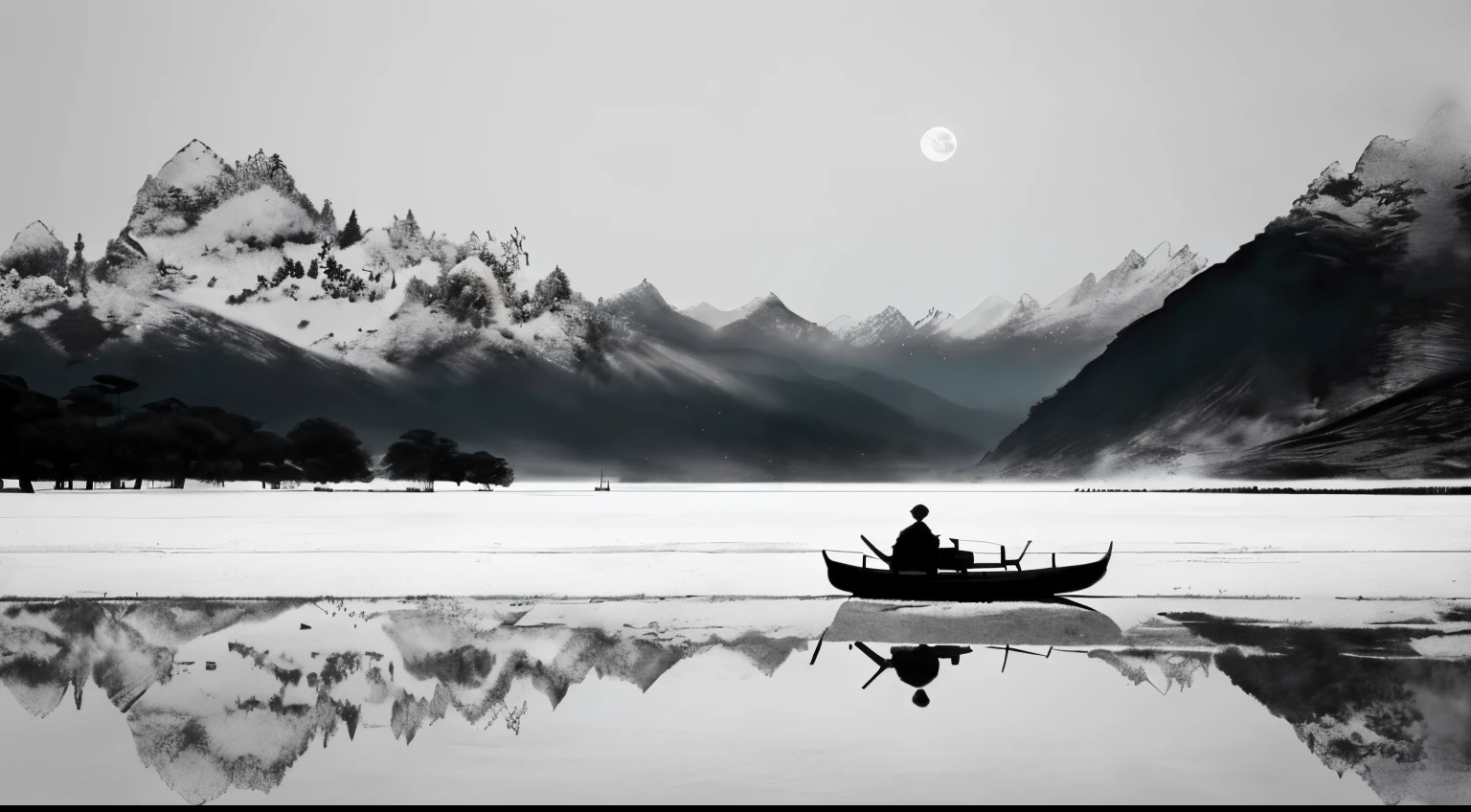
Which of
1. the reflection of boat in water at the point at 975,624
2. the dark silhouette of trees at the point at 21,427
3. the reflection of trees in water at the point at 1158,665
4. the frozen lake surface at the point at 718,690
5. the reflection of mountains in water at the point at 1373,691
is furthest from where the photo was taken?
the dark silhouette of trees at the point at 21,427

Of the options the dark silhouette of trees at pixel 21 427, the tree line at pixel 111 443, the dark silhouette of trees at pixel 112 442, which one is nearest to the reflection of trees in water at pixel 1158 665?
the dark silhouette of trees at pixel 21 427

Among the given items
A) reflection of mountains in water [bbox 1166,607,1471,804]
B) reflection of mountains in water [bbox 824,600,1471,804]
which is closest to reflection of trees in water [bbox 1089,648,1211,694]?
reflection of mountains in water [bbox 824,600,1471,804]

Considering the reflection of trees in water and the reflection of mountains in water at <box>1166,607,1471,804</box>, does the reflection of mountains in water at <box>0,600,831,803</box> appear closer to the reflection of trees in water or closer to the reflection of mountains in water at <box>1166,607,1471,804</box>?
the reflection of trees in water

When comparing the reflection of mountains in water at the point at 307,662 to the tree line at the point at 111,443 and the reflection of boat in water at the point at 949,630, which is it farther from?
the tree line at the point at 111,443

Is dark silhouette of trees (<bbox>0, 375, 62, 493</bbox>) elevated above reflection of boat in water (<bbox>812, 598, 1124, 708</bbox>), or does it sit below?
above

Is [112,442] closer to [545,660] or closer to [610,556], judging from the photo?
[610,556]

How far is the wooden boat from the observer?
90.2 feet

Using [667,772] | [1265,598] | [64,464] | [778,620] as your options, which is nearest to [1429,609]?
[1265,598]

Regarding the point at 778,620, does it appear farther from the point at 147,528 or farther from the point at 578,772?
the point at 147,528

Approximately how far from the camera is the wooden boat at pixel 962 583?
27484 millimetres

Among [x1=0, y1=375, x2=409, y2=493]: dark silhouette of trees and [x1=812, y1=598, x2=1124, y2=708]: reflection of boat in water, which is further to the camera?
[x1=0, y1=375, x2=409, y2=493]: dark silhouette of trees

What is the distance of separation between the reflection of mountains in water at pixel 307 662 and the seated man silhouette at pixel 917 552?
2136 millimetres

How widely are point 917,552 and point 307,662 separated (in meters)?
14.3

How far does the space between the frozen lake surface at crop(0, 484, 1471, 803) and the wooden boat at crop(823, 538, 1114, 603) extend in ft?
1.65
